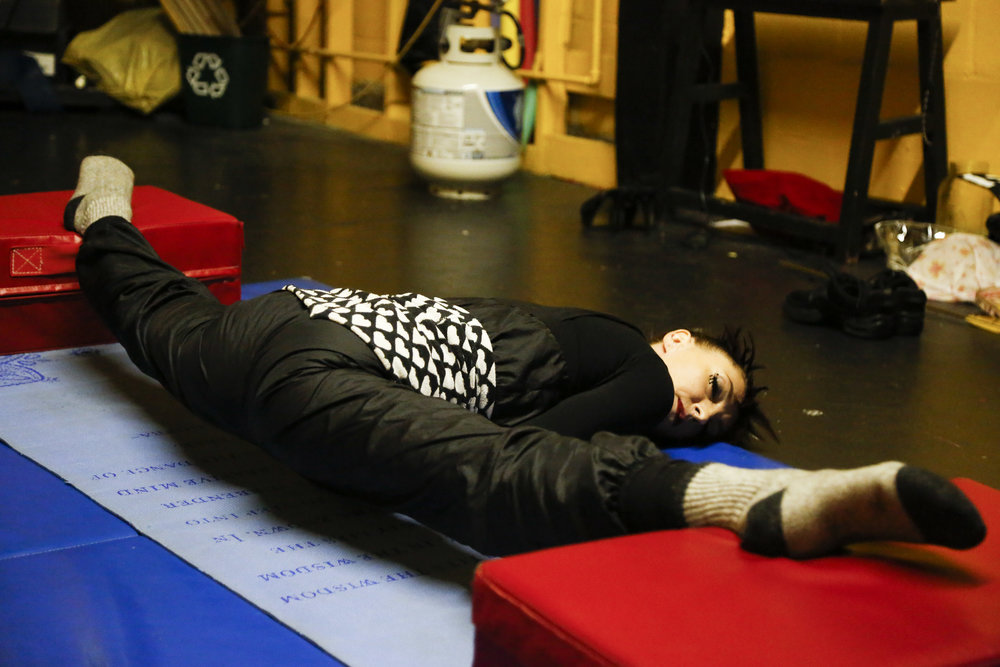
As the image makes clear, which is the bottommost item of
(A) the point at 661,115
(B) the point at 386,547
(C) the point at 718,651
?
(B) the point at 386,547

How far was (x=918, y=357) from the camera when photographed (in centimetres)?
281

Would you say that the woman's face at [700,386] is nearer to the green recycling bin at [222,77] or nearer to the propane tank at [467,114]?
the propane tank at [467,114]

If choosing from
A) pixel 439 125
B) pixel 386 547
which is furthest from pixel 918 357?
pixel 439 125

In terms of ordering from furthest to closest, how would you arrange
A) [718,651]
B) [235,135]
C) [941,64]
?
[235,135] → [941,64] → [718,651]

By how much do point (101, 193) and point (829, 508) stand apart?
1741mm

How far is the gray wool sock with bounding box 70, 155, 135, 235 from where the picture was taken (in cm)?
223

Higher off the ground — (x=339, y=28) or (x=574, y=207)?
(x=339, y=28)

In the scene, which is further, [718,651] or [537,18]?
[537,18]

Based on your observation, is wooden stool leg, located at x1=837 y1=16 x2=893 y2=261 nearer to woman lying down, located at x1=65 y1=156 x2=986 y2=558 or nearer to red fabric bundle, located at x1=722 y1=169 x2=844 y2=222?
red fabric bundle, located at x1=722 y1=169 x2=844 y2=222

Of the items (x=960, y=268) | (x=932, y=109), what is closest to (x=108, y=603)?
(x=960, y=268)

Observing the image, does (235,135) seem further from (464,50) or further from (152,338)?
(152,338)

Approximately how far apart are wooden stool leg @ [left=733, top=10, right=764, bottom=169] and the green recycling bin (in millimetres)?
2846

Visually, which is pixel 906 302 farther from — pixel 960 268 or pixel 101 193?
pixel 101 193

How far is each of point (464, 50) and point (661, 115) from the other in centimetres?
87
